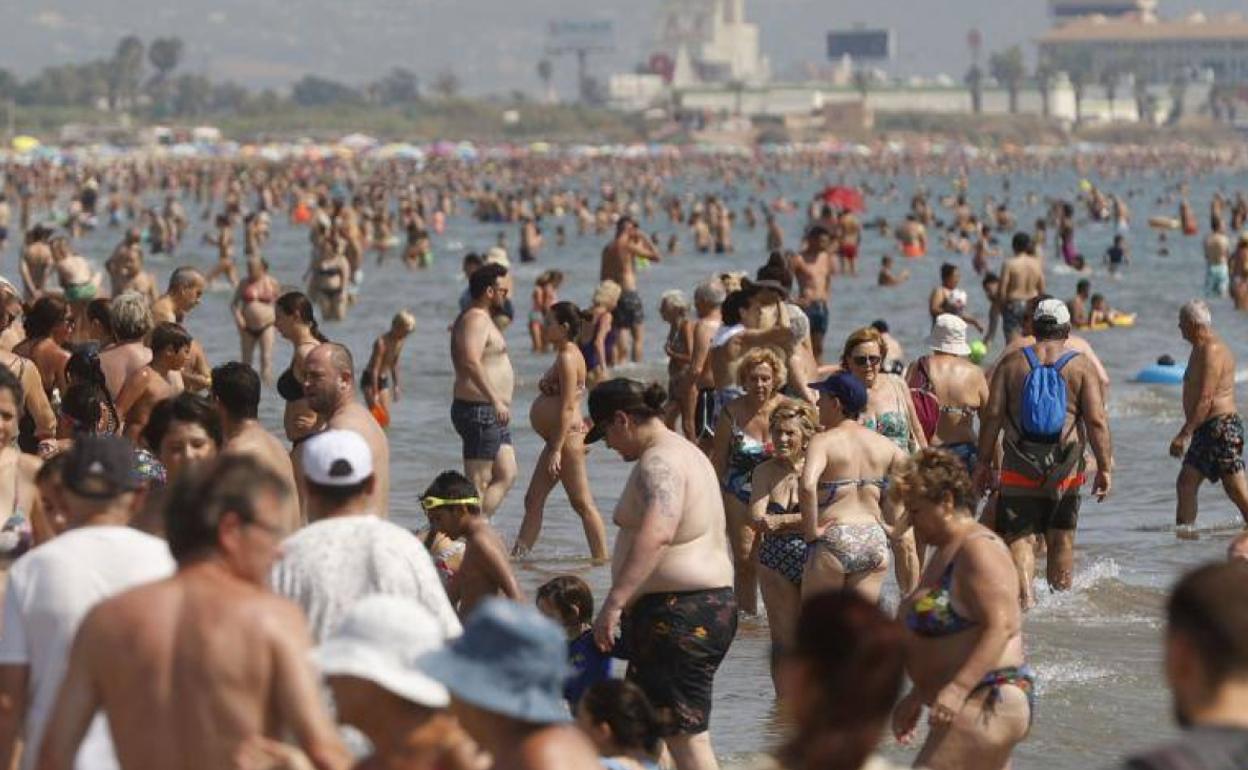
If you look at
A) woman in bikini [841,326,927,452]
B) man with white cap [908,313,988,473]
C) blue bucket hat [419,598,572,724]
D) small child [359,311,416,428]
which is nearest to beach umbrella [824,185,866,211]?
small child [359,311,416,428]

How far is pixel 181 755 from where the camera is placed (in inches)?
177

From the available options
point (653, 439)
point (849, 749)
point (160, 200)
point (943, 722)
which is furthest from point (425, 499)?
point (160, 200)

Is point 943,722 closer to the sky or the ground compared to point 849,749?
closer to the ground

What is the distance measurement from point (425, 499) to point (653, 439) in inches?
38.9

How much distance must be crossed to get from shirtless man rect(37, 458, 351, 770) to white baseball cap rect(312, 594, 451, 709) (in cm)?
13

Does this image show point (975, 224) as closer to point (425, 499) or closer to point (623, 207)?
point (623, 207)

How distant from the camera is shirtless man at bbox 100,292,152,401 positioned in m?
9.41

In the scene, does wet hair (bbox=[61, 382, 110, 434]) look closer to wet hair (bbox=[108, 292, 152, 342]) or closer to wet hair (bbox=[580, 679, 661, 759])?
wet hair (bbox=[108, 292, 152, 342])

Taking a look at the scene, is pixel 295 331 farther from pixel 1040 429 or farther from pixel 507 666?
pixel 507 666

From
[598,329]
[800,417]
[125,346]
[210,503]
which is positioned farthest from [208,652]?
[598,329]

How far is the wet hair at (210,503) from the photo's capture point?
453 cm

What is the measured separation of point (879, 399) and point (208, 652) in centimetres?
546

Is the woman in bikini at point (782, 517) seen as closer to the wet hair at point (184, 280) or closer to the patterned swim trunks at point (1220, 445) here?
the wet hair at point (184, 280)

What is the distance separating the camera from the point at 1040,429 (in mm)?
10312
